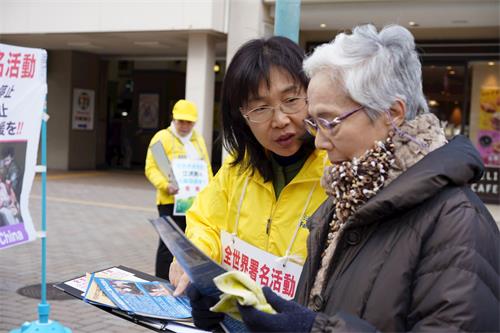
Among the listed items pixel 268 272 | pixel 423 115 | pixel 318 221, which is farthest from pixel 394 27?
pixel 268 272

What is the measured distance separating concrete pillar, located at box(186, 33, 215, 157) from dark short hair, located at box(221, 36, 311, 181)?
426 inches

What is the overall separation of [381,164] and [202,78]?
39.9 feet

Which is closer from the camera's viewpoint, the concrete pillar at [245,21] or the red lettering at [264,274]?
the red lettering at [264,274]

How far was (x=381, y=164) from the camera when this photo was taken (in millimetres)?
1587

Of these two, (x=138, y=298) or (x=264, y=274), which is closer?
(x=138, y=298)

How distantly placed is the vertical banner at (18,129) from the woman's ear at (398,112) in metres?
3.34

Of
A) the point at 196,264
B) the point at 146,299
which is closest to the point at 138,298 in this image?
the point at 146,299

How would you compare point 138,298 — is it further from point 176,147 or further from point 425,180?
point 176,147

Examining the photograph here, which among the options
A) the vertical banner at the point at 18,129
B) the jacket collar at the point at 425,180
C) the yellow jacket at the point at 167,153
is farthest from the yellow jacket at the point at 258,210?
the yellow jacket at the point at 167,153

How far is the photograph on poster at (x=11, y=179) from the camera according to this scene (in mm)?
4422

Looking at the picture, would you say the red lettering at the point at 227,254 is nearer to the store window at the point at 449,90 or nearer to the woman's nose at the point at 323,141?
the woman's nose at the point at 323,141

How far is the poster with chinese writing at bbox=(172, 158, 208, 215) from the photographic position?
616 centimetres

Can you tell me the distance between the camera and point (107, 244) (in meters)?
8.56

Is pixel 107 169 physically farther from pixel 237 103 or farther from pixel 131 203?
pixel 237 103
